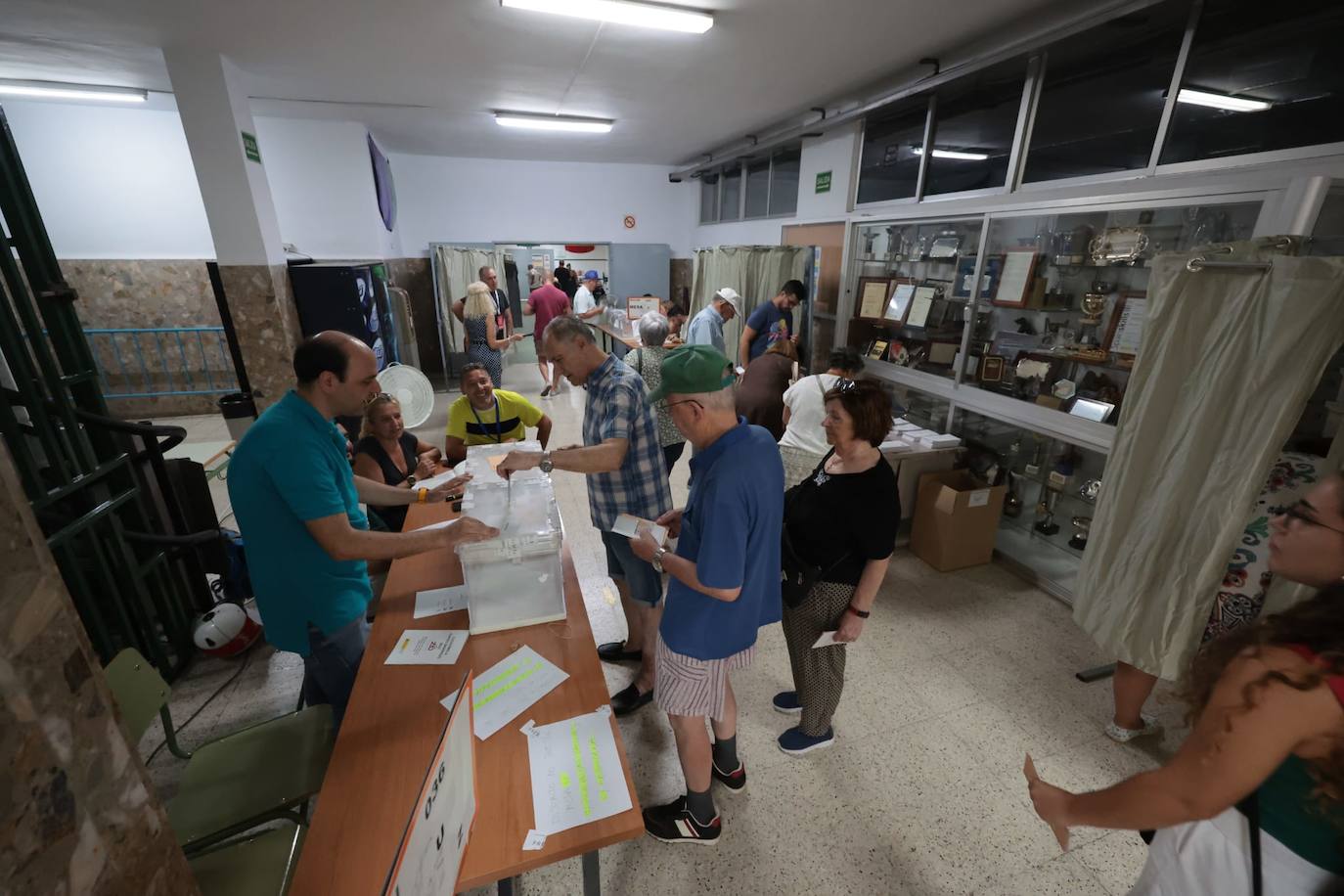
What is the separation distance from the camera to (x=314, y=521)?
5.12ft

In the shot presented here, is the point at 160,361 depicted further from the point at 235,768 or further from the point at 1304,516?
the point at 1304,516

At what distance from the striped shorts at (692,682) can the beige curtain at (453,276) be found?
25.1 ft

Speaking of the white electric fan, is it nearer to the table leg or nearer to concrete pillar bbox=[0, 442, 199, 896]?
the table leg

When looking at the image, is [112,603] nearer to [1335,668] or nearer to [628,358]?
[628,358]

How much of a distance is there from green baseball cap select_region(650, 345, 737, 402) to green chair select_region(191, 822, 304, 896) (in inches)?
61.1

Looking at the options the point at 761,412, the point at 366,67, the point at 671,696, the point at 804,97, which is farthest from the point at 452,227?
the point at 671,696

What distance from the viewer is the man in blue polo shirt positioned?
146 cm

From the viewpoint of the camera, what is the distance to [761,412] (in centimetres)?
399

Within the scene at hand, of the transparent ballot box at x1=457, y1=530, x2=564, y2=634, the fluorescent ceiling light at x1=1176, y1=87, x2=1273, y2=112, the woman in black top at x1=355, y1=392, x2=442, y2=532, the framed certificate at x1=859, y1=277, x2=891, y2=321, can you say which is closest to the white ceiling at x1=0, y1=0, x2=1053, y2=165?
the fluorescent ceiling light at x1=1176, y1=87, x2=1273, y2=112

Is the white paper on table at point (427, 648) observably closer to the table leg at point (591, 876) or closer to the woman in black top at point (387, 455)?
the table leg at point (591, 876)

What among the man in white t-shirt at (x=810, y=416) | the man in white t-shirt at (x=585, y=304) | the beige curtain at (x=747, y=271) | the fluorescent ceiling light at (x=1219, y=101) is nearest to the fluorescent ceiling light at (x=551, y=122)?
the beige curtain at (x=747, y=271)

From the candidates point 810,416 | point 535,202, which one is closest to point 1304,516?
point 810,416

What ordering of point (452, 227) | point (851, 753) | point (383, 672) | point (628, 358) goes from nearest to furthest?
point (383, 672), point (851, 753), point (628, 358), point (452, 227)

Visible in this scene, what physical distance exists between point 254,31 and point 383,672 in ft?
14.2
